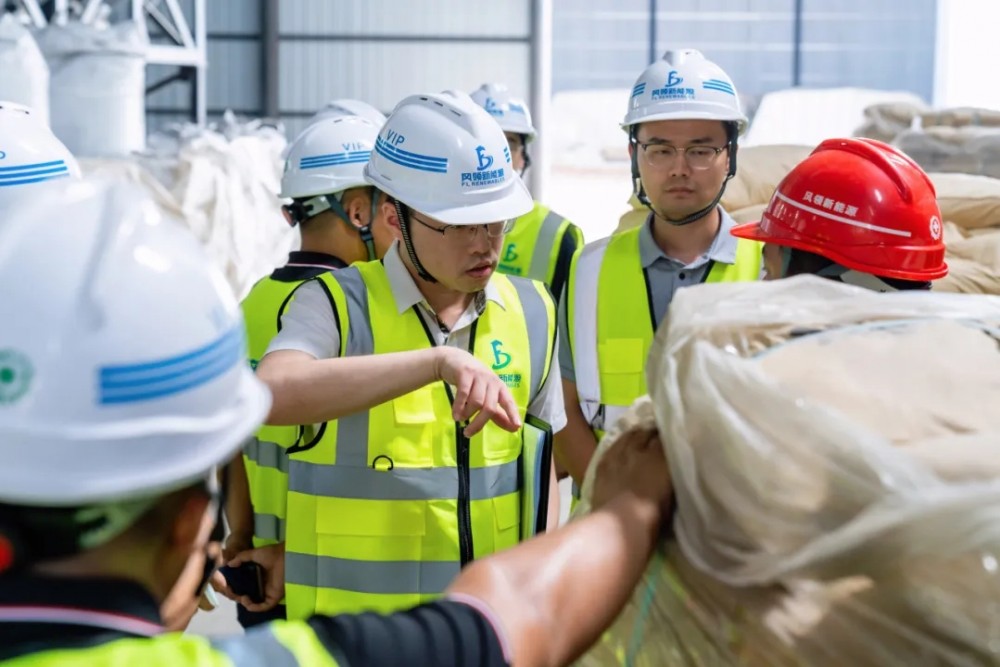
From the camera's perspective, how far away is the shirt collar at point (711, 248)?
2936 mm

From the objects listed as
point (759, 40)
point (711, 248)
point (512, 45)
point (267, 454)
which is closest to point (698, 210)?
point (711, 248)

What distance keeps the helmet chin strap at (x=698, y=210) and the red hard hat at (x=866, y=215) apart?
91cm

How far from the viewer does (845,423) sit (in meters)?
1.05

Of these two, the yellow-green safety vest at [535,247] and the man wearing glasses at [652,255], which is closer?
the man wearing glasses at [652,255]

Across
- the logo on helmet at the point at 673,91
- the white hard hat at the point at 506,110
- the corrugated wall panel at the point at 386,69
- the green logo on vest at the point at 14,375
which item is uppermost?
the corrugated wall panel at the point at 386,69

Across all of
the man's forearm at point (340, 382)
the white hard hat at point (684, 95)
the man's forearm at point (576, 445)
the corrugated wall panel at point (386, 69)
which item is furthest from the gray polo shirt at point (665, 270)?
the corrugated wall panel at point (386, 69)

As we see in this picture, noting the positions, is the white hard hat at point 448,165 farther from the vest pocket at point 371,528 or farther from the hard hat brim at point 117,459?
the hard hat brim at point 117,459

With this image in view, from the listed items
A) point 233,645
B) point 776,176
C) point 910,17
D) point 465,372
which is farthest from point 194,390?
point 910,17

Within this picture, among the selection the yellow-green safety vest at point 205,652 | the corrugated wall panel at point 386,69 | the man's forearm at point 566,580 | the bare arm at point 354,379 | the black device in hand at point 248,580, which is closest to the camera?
the yellow-green safety vest at point 205,652

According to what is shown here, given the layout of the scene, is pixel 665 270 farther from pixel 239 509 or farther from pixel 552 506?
pixel 239 509

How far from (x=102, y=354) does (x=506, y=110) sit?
13.8ft

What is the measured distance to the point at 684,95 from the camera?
10.2ft

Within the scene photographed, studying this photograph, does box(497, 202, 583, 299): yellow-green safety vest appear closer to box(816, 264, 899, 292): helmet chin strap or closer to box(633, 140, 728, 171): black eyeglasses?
box(633, 140, 728, 171): black eyeglasses

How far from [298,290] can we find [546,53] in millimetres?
13061
